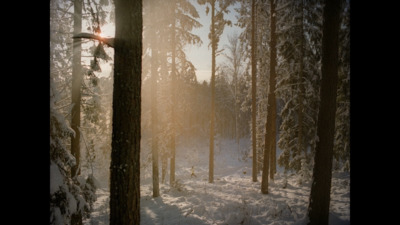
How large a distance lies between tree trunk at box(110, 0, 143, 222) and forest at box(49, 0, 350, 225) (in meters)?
0.02

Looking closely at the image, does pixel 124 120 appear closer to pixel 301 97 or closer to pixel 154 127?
pixel 154 127

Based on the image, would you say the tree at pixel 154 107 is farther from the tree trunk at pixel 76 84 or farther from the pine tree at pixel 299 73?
the pine tree at pixel 299 73

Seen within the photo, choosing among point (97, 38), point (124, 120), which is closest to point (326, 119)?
point (124, 120)

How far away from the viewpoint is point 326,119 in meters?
6.21

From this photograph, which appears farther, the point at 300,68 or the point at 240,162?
the point at 240,162

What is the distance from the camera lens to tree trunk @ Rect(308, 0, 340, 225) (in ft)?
19.6

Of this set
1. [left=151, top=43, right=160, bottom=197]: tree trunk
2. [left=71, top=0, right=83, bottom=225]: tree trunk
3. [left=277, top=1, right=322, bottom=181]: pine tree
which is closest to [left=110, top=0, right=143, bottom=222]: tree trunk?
[left=71, top=0, right=83, bottom=225]: tree trunk

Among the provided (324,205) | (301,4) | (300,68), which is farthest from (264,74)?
(324,205)

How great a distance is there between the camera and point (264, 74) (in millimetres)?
18109

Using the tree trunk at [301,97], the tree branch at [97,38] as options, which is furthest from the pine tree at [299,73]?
the tree branch at [97,38]
